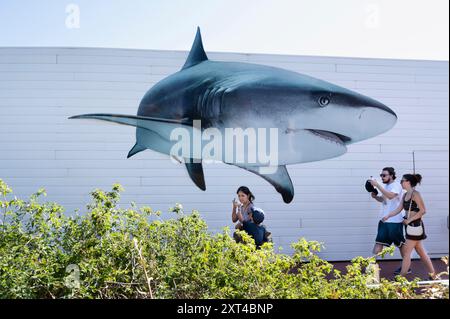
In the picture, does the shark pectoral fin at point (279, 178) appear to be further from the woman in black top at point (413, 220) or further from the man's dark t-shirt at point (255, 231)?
the woman in black top at point (413, 220)

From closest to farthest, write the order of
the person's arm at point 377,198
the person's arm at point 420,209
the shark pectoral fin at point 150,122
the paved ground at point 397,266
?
the person's arm at point 420,209
the shark pectoral fin at point 150,122
the paved ground at point 397,266
the person's arm at point 377,198

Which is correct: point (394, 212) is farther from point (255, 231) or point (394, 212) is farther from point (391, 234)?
point (255, 231)

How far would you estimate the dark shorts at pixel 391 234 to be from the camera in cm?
516

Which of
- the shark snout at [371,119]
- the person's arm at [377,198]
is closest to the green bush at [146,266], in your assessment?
the shark snout at [371,119]

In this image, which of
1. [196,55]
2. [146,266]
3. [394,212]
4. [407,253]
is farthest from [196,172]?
[146,266]

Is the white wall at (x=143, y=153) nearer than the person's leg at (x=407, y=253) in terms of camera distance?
No

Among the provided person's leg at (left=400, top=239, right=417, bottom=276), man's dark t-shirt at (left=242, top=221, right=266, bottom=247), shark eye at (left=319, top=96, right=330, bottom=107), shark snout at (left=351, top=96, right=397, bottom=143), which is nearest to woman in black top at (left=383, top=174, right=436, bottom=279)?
person's leg at (left=400, top=239, right=417, bottom=276)

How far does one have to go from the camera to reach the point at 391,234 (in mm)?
5172

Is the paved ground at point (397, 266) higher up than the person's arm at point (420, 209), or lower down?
lower down

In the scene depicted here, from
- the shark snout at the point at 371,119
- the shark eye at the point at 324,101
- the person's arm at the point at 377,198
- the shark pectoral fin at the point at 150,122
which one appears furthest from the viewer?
the person's arm at the point at 377,198

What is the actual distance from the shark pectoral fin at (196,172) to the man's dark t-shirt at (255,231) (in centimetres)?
69

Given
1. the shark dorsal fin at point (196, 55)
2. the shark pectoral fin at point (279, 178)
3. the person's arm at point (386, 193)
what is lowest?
the person's arm at point (386, 193)

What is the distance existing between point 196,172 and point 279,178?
927 mm

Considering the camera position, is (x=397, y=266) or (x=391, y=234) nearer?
(x=391, y=234)
